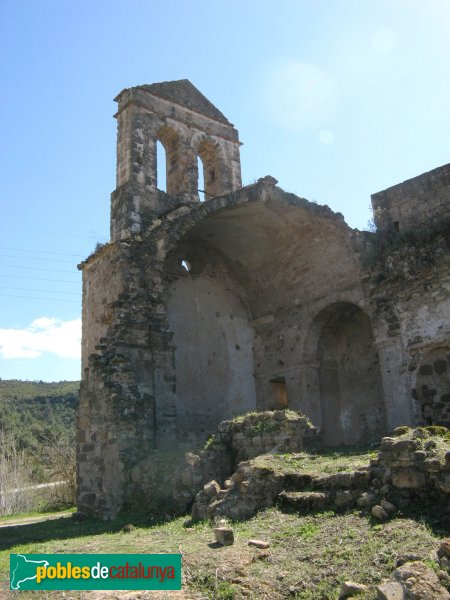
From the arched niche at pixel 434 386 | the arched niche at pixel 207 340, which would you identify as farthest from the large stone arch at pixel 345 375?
the arched niche at pixel 434 386

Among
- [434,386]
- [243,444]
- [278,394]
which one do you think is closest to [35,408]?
[278,394]

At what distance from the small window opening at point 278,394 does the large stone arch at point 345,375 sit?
1121 millimetres

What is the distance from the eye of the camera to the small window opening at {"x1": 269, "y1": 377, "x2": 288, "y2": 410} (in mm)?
14344

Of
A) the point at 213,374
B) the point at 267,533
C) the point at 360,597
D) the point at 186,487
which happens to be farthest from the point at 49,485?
the point at 360,597

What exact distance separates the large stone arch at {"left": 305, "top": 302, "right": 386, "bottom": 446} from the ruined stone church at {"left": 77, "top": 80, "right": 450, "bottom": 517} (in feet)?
0.12

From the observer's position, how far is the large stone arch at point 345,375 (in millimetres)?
13602

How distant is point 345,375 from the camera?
46.8 feet

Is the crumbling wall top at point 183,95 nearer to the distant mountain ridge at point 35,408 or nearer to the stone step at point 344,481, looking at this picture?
the stone step at point 344,481

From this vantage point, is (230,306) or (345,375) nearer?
(345,375)

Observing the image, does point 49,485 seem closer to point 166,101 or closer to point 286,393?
point 286,393

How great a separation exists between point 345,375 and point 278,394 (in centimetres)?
175

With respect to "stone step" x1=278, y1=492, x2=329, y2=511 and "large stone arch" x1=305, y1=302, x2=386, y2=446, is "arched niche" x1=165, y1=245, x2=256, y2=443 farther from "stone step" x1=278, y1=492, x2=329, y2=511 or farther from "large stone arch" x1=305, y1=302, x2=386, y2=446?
"stone step" x1=278, y1=492, x2=329, y2=511

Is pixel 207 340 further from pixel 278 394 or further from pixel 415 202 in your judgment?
pixel 415 202

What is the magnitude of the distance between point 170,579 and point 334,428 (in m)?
10.1
